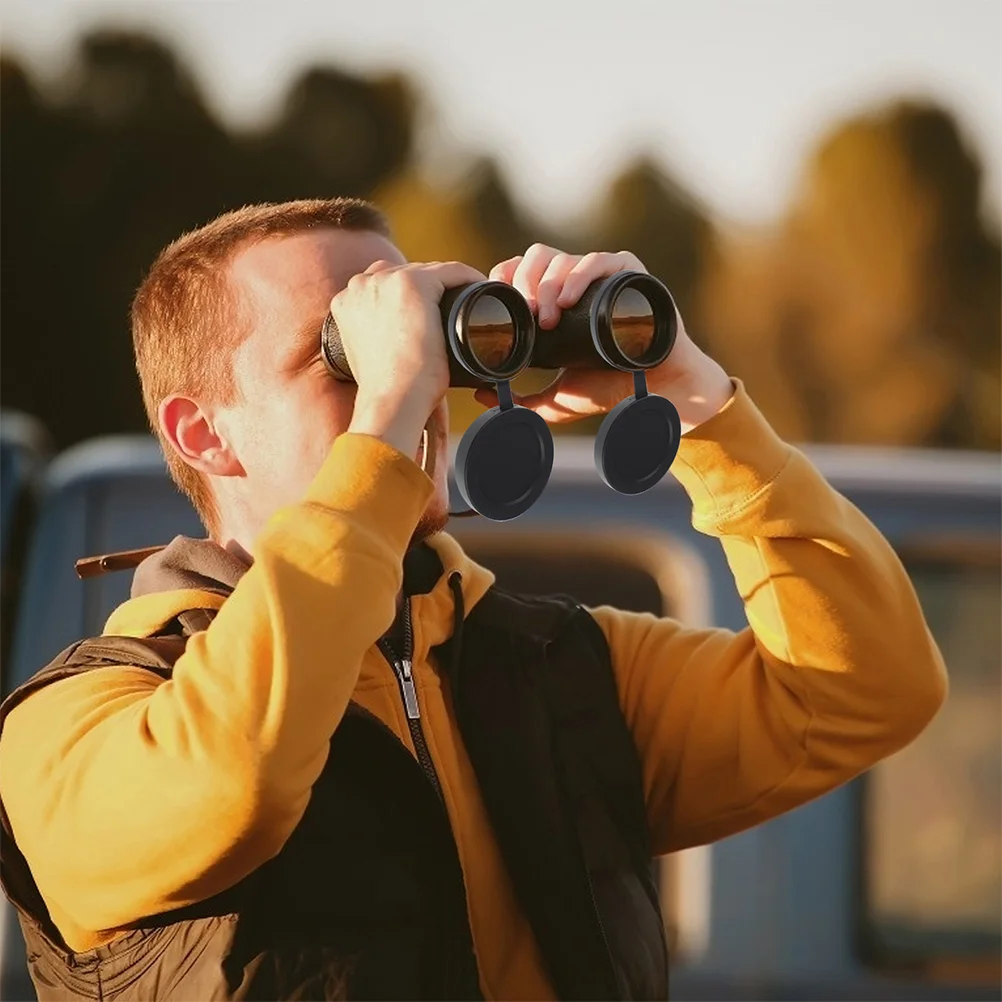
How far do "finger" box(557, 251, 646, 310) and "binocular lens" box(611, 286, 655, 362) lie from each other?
0.04m

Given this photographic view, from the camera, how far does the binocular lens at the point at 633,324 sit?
6.45 ft

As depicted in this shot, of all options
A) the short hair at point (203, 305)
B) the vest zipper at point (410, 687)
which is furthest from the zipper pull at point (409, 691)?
the short hair at point (203, 305)

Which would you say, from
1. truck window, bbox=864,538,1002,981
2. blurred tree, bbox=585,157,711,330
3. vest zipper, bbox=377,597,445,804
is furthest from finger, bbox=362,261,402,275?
blurred tree, bbox=585,157,711,330

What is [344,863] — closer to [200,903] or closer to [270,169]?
[200,903]

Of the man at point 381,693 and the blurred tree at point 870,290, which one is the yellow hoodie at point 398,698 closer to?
the man at point 381,693

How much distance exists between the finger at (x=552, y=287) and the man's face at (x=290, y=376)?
0.17m

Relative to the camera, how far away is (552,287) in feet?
6.63

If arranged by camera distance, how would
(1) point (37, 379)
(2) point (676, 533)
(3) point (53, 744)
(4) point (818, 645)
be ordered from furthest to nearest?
(1) point (37, 379) < (2) point (676, 533) < (4) point (818, 645) < (3) point (53, 744)

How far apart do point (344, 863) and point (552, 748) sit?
1.04ft

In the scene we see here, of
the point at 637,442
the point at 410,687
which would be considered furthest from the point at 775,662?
the point at 410,687

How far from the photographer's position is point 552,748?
2.09m

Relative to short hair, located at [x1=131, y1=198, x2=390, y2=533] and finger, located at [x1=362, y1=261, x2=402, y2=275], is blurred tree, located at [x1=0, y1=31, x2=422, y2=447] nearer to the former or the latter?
short hair, located at [x1=131, y1=198, x2=390, y2=533]

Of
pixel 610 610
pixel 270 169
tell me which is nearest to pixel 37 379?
pixel 270 169

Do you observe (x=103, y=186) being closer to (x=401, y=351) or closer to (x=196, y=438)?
(x=196, y=438)
